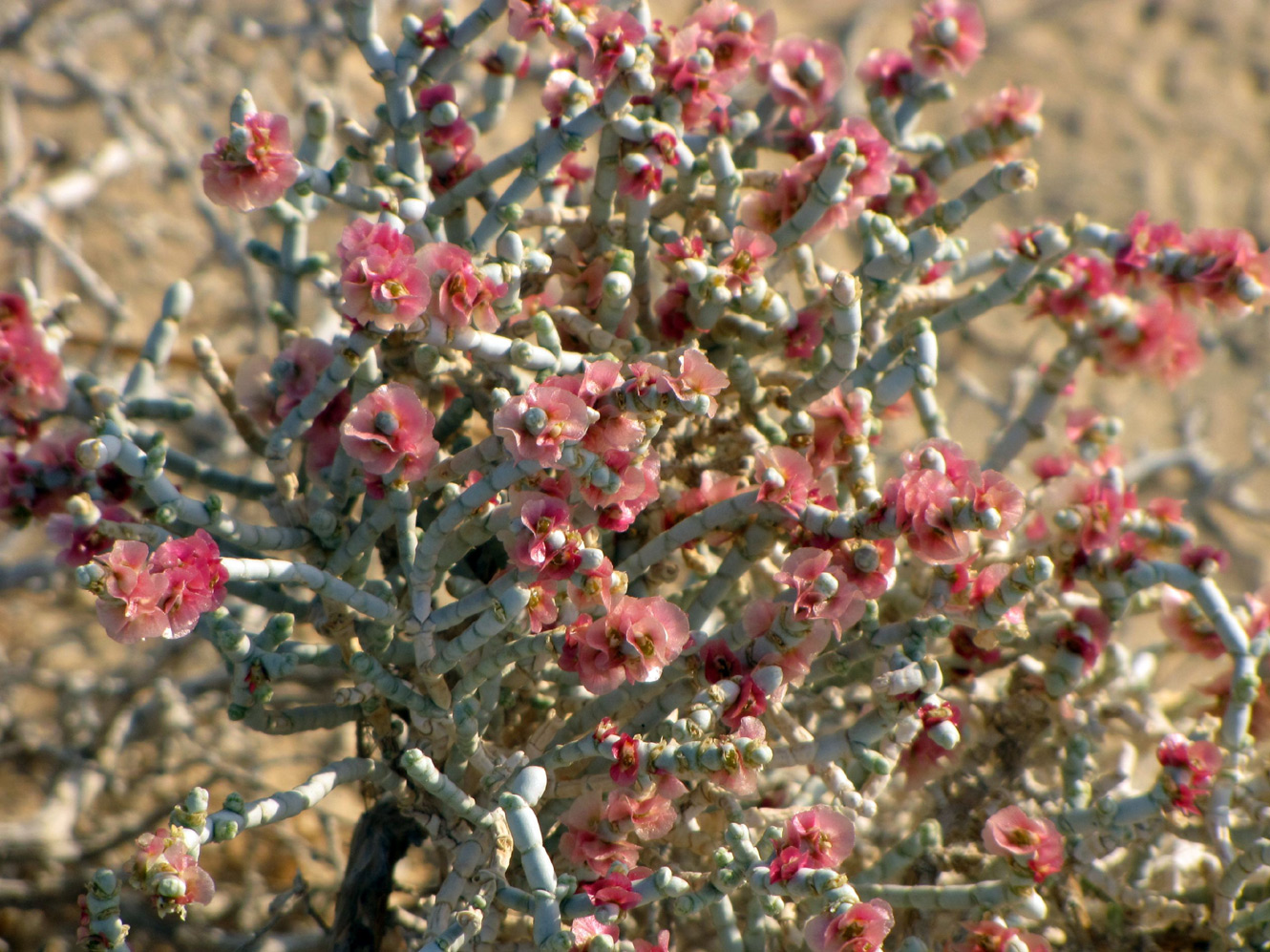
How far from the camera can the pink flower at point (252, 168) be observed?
1.40m

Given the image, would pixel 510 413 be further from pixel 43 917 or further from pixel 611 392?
pixel 43 917

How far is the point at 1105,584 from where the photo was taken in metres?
1.74

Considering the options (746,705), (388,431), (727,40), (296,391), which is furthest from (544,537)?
(727,40)

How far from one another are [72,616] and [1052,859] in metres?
3.06

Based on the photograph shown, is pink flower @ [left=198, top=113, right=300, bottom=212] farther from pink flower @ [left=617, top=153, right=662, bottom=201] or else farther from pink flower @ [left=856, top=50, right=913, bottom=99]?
pink flower @ [left=856, top=50, right=913, bottom=99]

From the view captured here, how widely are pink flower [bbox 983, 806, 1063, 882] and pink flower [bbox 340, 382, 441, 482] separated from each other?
2.96 feet

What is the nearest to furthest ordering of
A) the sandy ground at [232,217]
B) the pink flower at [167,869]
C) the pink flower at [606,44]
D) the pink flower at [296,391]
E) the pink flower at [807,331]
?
the pink flower at [167,869] → the pink flower at [606,44] → the pink flower at [296,391] → the pink flower at [807,331] → the sandy ground at [232,217]

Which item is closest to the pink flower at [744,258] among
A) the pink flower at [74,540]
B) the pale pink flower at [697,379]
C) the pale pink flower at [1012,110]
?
the pale pink flower at [697,379]

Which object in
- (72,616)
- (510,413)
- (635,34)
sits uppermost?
(635,34)

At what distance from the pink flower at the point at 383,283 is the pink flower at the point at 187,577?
31cm

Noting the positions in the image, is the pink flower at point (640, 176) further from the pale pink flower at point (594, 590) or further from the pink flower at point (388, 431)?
the pale pink flower at point (594, 590)

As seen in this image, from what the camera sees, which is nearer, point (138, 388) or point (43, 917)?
point (138, 388)

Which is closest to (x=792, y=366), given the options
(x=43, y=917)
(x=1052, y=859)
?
(x=1052, y=859)

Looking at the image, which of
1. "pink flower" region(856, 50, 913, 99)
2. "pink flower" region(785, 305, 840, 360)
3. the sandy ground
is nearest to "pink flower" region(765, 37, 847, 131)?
"pink flower" region(856, 50, 913, 99)
